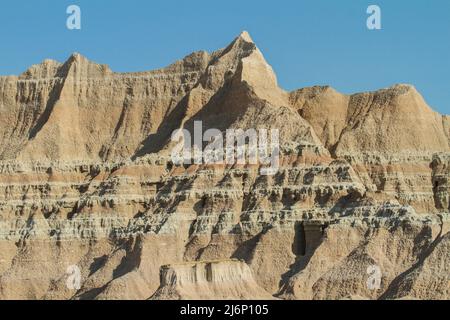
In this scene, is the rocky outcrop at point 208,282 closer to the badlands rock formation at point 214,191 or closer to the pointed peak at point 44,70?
the badlands rock formation at point 214,191

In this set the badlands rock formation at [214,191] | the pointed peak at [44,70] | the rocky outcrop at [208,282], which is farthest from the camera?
the pointed peak at [44,70]

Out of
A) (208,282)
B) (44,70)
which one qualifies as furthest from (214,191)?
(44,70)

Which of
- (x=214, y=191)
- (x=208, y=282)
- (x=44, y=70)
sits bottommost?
(x=208, y=282)

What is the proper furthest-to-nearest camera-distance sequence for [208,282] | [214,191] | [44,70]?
[44,70] → [214,191] → [208,282]

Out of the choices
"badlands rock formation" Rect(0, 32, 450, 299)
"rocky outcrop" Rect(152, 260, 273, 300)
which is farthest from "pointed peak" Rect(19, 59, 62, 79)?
"rocky outcrop" Rect(152, 260, 273, 300)

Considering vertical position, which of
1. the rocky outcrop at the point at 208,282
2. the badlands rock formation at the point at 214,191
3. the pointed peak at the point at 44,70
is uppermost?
the pointed peak at the point at 44,70

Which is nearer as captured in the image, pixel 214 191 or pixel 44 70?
pixel 214 191

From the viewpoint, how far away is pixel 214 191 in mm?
126500

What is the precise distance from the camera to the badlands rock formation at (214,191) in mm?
114188

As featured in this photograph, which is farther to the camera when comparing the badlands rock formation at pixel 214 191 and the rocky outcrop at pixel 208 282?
the badlands rock formation at pixel 214 191

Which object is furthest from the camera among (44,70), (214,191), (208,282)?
(44,70)

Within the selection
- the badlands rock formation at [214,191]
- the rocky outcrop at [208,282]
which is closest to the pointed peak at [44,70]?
the badlands rock formation at [214,191]

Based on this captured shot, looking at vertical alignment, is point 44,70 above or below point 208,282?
above

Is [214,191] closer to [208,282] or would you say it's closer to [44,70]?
[208,282]
